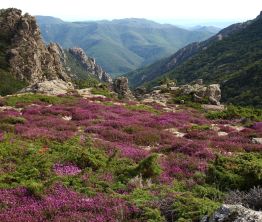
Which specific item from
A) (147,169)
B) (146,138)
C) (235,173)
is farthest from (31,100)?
(235,173)

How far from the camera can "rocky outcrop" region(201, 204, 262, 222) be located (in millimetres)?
8703

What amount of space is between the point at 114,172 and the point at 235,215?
A: 780 cm

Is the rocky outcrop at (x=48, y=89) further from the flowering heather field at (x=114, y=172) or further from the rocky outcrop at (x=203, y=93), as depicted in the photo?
the flowering heather field at (x=114, y=172)

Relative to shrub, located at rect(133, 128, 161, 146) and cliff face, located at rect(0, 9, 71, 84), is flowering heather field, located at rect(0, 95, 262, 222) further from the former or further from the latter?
cliff face, located at rect(0, 9, 71, 84)

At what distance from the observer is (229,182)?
14.9 m

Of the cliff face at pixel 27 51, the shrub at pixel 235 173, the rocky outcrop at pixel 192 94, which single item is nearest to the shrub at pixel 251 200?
the shrub at pixel 235 173

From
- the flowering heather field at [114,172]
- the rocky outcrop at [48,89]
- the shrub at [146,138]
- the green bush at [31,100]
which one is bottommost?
the rocky outcrop at [48,89]

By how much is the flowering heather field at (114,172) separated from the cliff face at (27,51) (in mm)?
64685

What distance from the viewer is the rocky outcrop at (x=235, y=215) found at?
8.70 m

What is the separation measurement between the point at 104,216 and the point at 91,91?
1881 inches

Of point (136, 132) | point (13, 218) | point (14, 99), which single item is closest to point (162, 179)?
point (13, 218)

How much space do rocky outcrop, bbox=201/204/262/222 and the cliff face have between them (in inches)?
3250

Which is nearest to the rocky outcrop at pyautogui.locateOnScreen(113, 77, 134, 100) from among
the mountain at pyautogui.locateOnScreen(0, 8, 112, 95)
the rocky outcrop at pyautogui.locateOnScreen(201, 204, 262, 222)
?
the mountain at pyautogui.locateOnScreen(0, 8, 112, 95)

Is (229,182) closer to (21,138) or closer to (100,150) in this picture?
(100,150)
